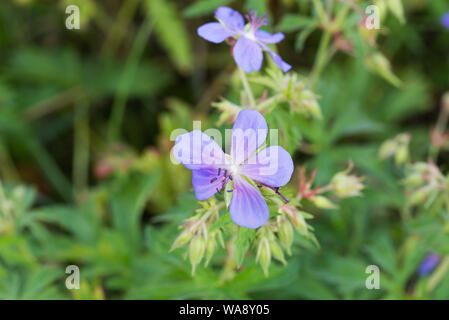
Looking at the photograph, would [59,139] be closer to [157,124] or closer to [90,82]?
[90,82]

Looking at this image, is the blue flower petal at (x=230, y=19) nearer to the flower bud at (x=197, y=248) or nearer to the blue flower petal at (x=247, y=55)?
the blue flower petal at (x=247, y=55)

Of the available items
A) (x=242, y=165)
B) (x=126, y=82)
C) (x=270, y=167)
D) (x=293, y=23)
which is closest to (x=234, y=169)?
(x=242, y=165)

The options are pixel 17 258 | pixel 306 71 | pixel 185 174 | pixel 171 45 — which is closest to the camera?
pixel 17 258

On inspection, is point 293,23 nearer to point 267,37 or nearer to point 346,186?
point 267,37

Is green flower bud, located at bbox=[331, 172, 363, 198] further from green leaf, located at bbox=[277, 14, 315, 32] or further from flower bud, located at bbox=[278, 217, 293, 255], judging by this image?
green leaf, located at bbox=[277, 14, 315, 32]

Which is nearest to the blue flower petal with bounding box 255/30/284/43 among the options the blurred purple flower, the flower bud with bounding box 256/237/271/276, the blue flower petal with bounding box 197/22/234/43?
the blue flower petal with bounding box 197/22/234/43

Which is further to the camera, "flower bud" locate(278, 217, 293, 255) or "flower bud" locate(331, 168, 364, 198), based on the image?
"flower bud" locate(331, 168, 364, 198)

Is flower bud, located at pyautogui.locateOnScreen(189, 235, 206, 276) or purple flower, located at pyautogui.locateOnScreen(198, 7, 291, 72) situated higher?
purple flower, located at pyautogui.locateOnScreen(198, 7, 291, 72)
